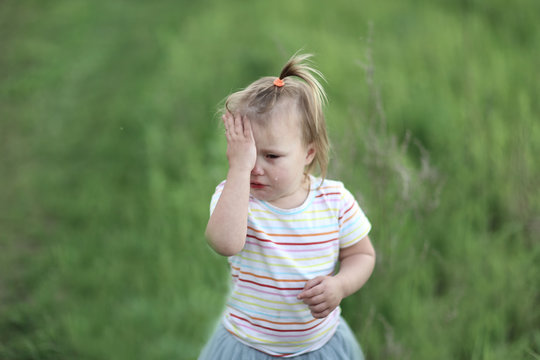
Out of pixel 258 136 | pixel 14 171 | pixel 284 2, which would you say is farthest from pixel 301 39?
pixel 258 136

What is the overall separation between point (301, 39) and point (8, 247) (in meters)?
2.88

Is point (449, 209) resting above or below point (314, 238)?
below

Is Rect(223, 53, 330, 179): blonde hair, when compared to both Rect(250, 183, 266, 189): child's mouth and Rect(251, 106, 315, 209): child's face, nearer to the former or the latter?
Rect(251, 106, 315, 209): child's face

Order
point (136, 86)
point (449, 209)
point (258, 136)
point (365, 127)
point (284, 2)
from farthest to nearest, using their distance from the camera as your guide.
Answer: point (284, 2)
point (136, 86)
point (365, 127)
point (449, 209)
point (258, 136)

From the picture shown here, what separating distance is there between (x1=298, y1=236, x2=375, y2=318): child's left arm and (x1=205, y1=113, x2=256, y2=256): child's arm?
0.79 feet

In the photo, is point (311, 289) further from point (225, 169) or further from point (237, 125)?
point (225, 169)

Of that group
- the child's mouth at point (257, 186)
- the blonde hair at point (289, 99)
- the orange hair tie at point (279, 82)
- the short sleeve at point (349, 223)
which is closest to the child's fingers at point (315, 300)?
the short sleeve at point (349, 223)

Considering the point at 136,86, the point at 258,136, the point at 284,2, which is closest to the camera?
the point at 258,136

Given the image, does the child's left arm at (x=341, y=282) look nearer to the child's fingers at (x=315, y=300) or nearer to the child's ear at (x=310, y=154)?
the child's fingers at (x=315, y=300)

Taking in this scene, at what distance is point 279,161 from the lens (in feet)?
5.32

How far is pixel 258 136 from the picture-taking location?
1.59 metres

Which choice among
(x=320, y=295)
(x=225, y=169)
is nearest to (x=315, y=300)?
(x=320, y=295)

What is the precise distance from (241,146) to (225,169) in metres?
2.10

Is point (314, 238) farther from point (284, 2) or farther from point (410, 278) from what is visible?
point (284, 2)
